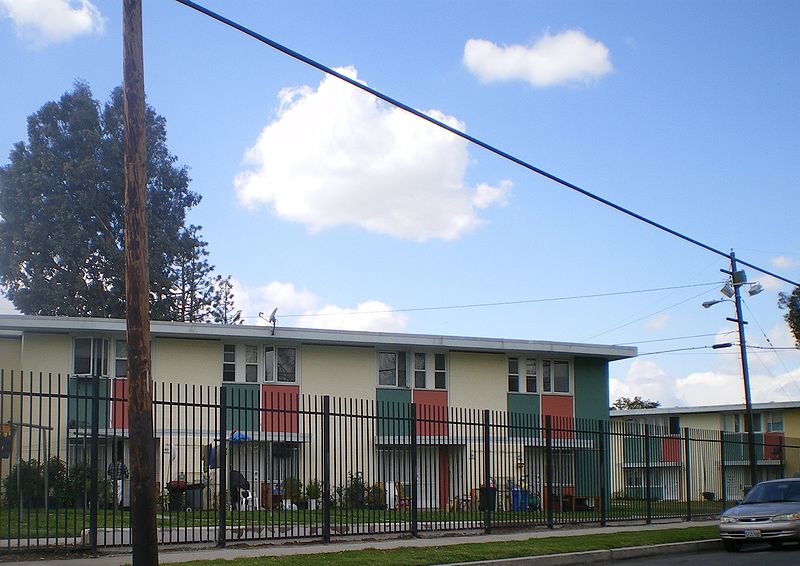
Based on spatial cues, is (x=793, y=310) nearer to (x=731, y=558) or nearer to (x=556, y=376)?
(x=556, y=376)

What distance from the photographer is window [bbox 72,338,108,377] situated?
31.6 metres

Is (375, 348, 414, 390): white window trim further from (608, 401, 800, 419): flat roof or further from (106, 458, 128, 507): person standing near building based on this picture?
(608, 401, 800, 419): flat roof

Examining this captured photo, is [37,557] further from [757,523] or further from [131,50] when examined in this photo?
[757,523]

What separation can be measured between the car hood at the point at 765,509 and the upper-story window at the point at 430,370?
17091 millimetres

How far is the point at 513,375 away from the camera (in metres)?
38.4

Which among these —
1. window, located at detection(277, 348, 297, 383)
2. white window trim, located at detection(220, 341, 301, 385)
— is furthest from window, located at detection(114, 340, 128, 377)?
window, located at detection(277, 348, 297, 383)

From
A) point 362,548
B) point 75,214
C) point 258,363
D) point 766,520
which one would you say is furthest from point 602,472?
point 75,214

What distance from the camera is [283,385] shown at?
34219 millimetres

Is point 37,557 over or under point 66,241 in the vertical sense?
under

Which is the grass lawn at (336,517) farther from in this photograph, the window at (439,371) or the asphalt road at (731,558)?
the window at (439,371)

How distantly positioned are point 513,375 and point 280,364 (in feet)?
30.2

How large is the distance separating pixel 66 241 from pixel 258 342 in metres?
16.6

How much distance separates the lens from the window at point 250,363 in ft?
111

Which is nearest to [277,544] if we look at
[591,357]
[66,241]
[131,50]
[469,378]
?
[131,50]
